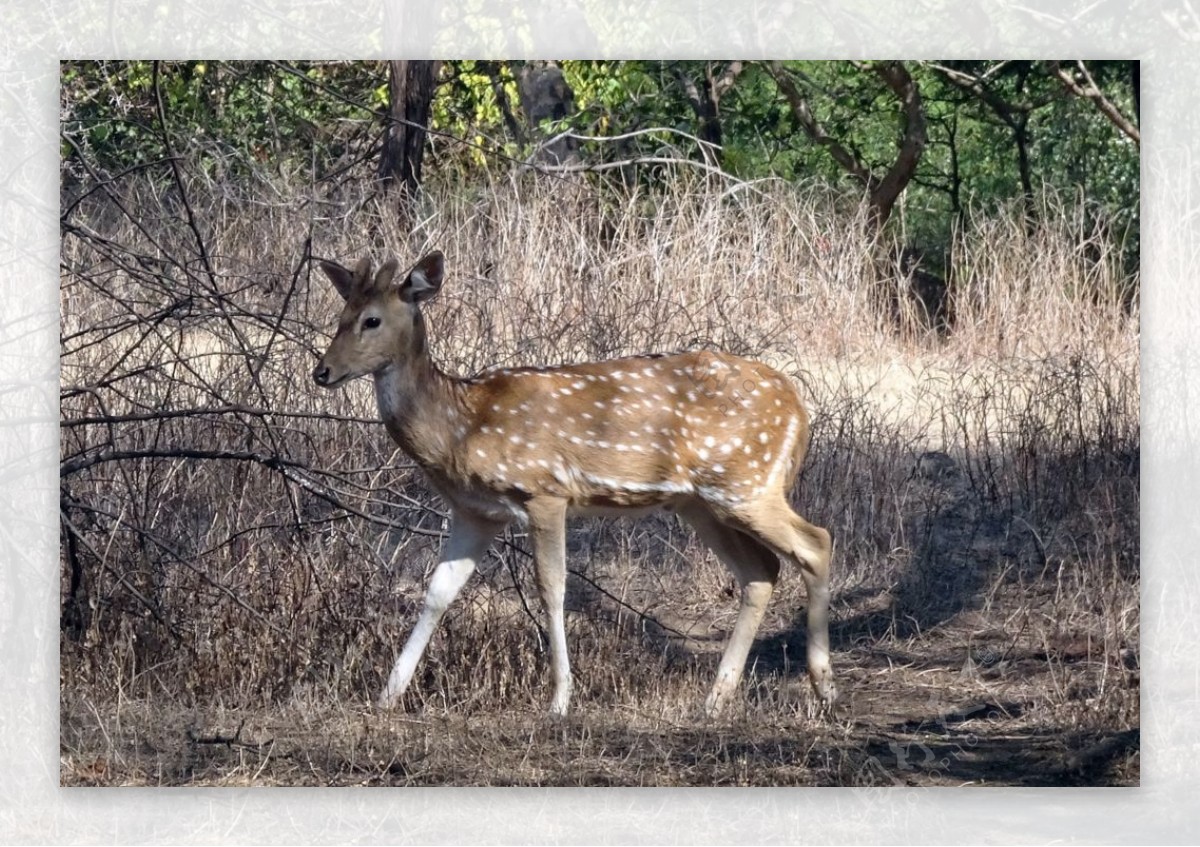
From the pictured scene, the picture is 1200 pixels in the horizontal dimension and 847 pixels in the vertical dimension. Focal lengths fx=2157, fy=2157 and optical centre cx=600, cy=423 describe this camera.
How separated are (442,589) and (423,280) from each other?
2.77 ft

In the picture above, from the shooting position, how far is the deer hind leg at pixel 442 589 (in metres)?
5.82

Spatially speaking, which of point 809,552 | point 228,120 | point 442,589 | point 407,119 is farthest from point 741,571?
point 228,120

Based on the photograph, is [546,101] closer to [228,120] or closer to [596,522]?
[228,120]

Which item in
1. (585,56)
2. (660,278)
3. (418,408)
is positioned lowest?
(418,408)

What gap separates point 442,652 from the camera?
238 inches

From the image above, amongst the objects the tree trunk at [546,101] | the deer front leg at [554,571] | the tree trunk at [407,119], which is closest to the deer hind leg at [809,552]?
the deer front leg at [554,571]

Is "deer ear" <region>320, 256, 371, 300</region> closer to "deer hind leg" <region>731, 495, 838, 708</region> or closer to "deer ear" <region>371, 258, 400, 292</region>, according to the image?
"deer ear" <region>371, 258, 400, 292</region>

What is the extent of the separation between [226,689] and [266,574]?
417mm

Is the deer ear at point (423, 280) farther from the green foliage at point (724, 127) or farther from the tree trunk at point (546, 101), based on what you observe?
the tree trunk at point (546, 101)

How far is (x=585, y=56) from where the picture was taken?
622cm

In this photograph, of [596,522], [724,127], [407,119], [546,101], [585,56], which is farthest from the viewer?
[546,101]

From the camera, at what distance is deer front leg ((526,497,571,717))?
18.8 feet

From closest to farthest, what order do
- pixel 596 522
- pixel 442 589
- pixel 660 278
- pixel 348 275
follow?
pixel 348 275 < pixel 442 589 < pixel 660 278 < pixel 596 522

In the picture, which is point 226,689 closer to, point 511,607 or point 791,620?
point 511,607
